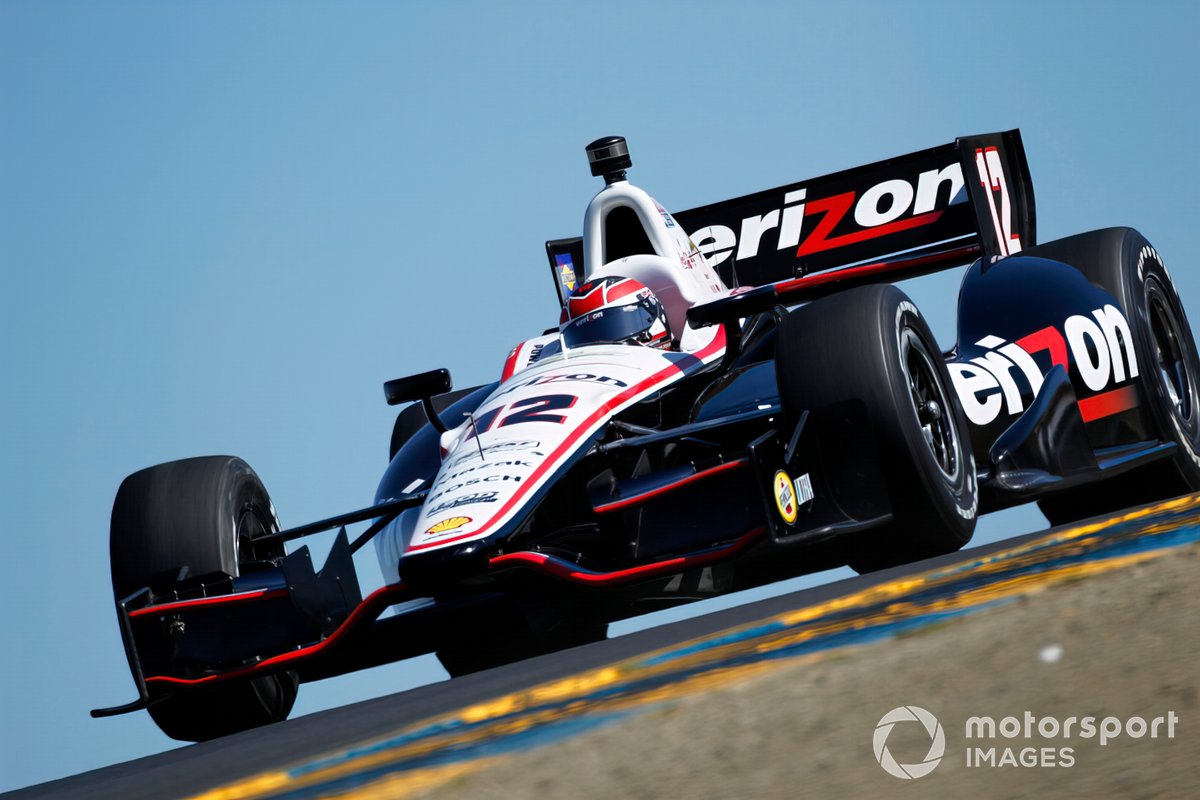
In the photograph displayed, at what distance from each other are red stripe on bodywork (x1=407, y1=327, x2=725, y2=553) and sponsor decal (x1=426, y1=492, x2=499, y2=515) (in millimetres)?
59

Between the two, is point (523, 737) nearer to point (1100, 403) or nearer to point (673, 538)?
point (673, 538)

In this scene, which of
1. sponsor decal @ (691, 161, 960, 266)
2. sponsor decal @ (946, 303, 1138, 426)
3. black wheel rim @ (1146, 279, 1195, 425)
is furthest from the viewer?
sponsor decal @ (691, 161, 960, 266)

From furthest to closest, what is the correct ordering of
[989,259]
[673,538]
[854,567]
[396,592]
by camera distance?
[989,259] < [854,567] < [673,538] < [396,592]

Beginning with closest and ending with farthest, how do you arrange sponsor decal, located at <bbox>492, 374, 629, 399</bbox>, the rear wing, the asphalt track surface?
the asphalt track surface < sponsor decal, located at <bbox>492, 374, 629, 399</bbox> < the rear wing

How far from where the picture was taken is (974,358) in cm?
620

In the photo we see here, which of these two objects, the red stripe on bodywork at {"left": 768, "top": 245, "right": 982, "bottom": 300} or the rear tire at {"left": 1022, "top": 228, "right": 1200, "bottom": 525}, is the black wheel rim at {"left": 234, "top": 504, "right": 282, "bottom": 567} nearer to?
the red stripe on bodywork at {"left": 768, "top": 245, "right": 982, "bottom": 300}

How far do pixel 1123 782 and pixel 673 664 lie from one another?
0.60 metres

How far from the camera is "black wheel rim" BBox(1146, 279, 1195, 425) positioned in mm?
6793

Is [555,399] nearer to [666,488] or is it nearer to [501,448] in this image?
[501,448]

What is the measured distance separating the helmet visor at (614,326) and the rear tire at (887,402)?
1.14m

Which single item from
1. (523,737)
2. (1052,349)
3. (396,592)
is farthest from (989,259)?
(523,737)

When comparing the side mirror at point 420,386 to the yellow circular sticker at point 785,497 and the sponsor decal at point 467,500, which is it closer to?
the sponsor decal at point 467,500

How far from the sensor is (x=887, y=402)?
458 centimetres
